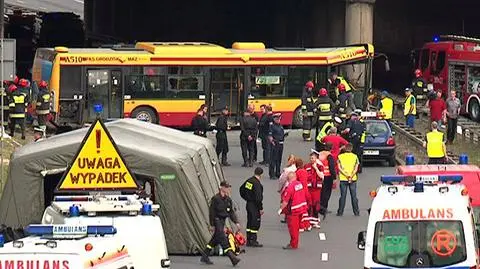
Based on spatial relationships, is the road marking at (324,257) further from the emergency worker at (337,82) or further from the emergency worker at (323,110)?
the emergency worker at (337,82)

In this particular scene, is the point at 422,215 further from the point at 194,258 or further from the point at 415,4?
the point at 415,4

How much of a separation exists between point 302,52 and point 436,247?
85.1ft

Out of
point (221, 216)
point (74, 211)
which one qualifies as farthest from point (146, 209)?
point (221, 216)

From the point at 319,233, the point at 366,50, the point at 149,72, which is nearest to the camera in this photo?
the point at 319,233

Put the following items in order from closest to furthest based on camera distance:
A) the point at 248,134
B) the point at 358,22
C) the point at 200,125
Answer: the point at 248,134 < the point at 200,125 < the point at 358,22

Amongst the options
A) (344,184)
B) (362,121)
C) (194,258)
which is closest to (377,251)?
(194,258)

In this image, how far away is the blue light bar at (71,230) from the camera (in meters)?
12.4

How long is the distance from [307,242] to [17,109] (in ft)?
46.9

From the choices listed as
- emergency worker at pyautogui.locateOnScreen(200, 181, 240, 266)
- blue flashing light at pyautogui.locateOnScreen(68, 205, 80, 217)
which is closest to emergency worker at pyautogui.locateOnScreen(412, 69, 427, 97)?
emergency worker at pyautogui.locateOnScreen(200, 181, 240, 266)

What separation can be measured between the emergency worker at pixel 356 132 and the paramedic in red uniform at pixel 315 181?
256 inches

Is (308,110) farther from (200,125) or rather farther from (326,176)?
(326,176)

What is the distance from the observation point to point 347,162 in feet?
81.9

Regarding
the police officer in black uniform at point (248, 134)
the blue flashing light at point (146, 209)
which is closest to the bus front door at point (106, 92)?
the police officer in black uniform at point (248, 134)

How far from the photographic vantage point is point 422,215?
15938mm
